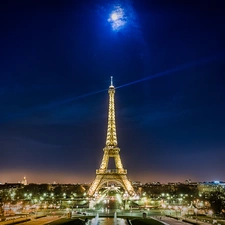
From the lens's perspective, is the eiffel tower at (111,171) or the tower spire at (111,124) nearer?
the eiffel tower at (111,171)

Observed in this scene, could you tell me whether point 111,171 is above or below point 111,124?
below

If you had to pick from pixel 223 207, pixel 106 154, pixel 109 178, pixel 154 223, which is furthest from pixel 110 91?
pixel 154 223

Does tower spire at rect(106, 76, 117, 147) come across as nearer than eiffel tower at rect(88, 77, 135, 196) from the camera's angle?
No

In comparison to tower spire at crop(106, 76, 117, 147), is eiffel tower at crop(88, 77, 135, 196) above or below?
below

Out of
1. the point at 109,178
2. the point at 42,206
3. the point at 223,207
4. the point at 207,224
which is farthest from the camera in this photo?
the point at 109,178

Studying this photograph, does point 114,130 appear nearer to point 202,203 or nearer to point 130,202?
point 130,202

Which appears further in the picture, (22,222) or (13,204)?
(13,204)

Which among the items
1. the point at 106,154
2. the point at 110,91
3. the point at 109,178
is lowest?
the point at 109,178

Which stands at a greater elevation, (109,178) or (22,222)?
(109,178)

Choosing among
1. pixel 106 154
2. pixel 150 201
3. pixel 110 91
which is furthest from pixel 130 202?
pixel 110 91

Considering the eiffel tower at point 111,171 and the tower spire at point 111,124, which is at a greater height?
the tower spire at point 111,124

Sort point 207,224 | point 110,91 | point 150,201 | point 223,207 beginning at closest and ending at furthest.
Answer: point 207,224, point 223,207, point 150,201, point 110,91
